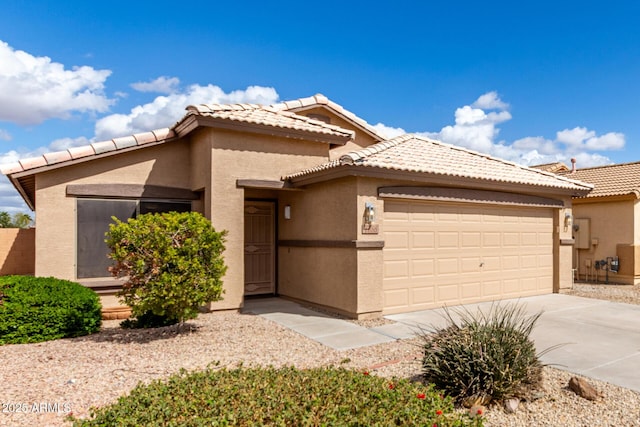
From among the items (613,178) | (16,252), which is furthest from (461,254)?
(16,252)

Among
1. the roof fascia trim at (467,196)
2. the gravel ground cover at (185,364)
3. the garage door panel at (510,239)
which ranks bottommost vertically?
the gravel ground cover at (185,364)

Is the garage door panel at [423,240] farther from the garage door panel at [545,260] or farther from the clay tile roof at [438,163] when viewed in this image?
the garage door panel at [545,260]

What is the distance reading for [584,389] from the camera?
4848 mm

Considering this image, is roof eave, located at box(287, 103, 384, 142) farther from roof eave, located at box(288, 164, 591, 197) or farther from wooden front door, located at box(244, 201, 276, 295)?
roof eave, located at box(288, 164, 591, 197)

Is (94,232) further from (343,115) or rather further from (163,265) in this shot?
(343,115)

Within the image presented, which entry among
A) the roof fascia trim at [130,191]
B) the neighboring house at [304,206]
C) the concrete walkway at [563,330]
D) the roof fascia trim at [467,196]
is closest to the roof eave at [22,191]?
the neighboring house at [304,206]

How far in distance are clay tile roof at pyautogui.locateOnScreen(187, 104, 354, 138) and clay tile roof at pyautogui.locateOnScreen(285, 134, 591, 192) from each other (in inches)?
47.7

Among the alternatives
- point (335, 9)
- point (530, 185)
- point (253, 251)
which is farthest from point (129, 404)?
point (335, 9)

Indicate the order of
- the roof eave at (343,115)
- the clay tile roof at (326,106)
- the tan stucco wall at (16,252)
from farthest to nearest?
1. the roof eave at (343,115)
2. the clay tile roof at (326,106)
3. the tan stucco wall at (16,252)

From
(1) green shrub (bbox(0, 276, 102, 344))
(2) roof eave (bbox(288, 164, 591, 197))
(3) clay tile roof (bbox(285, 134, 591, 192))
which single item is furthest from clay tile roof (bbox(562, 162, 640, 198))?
(1) green shrub (bbox(0, 276, 102, 344))

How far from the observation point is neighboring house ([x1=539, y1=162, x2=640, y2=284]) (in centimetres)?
1512

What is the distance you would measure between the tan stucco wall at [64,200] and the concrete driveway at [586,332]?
7.02 m

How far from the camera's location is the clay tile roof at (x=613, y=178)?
1548 centimetres

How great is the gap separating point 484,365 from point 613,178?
16063mm
